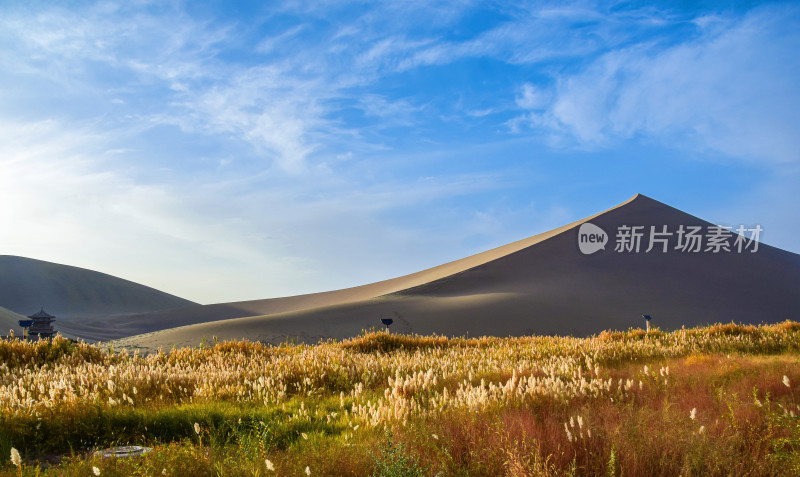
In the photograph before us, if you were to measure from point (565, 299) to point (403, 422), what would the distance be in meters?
45.9

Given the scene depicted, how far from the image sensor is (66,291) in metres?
101

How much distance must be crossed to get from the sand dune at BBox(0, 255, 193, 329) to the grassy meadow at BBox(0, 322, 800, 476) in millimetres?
97853

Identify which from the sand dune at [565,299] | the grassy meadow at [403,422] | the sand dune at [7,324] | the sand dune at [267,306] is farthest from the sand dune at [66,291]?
the grassy meadow at [403,422]

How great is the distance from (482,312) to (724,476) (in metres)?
40.4

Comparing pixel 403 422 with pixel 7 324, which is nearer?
pixel 403 422

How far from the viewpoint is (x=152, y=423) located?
18.7 ft

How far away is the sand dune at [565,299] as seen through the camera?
40.4 metres

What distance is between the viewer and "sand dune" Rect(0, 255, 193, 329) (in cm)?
9431

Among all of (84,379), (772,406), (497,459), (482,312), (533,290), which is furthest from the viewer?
(533,290)

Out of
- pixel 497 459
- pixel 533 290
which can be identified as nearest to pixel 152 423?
pixel 497 459

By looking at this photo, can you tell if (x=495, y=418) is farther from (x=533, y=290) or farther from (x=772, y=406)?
(x=533, y=290)

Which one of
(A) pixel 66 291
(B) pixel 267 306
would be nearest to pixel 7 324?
(B) pixel 267 306

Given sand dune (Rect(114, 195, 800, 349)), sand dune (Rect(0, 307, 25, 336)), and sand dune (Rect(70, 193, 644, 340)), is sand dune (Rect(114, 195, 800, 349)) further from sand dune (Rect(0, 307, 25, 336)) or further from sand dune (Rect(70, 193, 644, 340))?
sand dune (Rect(0, 307, 25, 336))

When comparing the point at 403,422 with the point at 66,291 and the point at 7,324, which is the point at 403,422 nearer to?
the point at 7,324
